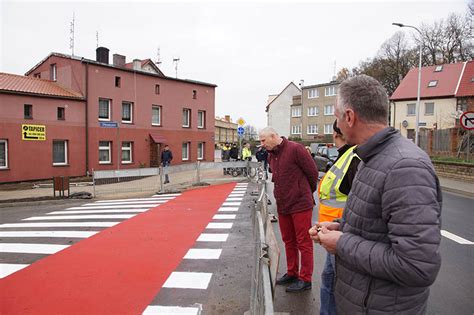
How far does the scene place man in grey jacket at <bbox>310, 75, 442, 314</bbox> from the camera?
1472mm

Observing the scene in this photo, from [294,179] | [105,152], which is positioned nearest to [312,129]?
[105,152]

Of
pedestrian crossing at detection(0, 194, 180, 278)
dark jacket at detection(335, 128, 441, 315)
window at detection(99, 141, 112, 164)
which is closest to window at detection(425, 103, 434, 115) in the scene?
window at detection(99, 141, 112, 164)

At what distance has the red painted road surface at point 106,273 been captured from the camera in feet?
13.5

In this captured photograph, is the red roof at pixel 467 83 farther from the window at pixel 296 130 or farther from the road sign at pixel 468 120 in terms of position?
the window at pixel 296 130

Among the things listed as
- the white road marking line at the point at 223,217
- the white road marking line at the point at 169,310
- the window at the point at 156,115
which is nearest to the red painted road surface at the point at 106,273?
the white road marking line at the point at 169,310

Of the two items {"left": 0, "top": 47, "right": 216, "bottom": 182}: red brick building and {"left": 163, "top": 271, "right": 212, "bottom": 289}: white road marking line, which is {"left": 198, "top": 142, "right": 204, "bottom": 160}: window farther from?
{"left": 163, "top": 271, "right": 212, "bottom": 289}: white road marking line

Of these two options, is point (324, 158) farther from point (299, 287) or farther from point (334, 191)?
point (334, 191)

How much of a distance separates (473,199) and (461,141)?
12.1 metres

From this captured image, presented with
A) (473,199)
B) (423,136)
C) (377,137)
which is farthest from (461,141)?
(377,137)

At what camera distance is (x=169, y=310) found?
3.98 m

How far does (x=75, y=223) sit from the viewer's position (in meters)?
9.11

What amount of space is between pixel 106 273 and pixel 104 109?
2005 centimetres

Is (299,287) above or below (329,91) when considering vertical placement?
below

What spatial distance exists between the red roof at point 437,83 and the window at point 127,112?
108ft
